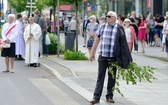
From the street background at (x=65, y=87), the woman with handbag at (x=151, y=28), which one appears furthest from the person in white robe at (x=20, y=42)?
the woman with handbag at (x=151, y=28)

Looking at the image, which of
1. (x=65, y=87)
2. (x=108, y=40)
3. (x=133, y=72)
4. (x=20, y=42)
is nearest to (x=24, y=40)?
(x=20, y=42)

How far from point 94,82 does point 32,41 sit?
5891 millimetres

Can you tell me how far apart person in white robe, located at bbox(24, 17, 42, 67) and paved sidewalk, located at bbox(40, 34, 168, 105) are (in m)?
0.46

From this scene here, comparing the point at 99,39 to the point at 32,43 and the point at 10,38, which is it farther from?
the point at 32,43

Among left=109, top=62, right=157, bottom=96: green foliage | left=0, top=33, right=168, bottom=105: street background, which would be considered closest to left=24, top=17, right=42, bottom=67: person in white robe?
left=0, top=33, right=168, bottom=105: street background

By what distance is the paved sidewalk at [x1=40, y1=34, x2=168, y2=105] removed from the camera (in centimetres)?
1252

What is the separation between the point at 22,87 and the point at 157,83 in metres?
3.55

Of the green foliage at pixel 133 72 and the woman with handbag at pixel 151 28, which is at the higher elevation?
the woman with handbag at pixel 151 28

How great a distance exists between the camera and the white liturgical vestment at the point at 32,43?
20484 millimetres

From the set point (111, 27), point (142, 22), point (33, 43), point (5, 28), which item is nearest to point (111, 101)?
point (111, 27)

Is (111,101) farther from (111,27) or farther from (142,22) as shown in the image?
(142,22)

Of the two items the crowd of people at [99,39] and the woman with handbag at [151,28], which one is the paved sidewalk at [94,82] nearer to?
the crowd of people at [99,39]

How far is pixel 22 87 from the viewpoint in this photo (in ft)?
48.0

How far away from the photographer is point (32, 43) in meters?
20.7
